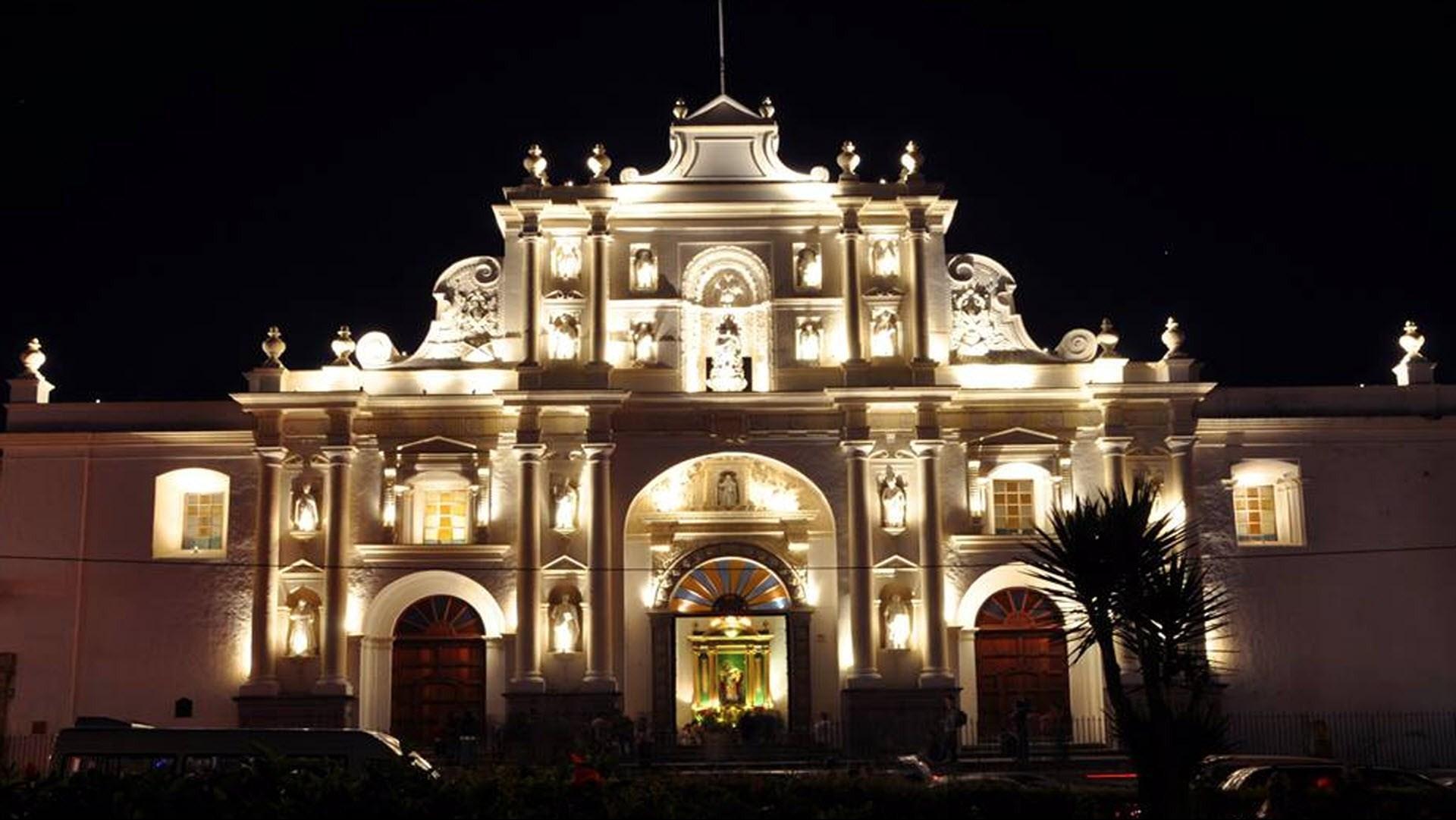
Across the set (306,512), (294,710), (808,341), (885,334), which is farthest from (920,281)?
(294,710)

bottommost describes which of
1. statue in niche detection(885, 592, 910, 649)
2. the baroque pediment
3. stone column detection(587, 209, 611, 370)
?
statue in niche detection(885, 592, 910, 649)

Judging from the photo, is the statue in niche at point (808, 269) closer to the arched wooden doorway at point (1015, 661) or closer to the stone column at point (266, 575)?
the arched wooden doorway at point (1015, 661)

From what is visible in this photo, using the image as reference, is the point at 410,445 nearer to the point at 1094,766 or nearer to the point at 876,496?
the point at 876,496

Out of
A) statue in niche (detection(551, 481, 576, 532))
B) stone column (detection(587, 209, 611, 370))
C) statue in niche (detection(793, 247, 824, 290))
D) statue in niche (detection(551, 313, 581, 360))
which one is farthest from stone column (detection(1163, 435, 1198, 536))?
statue in niche (detection(551, 313, 581, 360))

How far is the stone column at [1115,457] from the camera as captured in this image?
41562 millimetres

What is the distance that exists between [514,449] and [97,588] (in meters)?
11.0

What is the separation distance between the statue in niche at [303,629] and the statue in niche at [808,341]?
13641 millimetres

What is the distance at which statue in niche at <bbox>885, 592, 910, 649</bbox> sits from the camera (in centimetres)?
4084

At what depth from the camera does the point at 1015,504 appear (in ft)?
142

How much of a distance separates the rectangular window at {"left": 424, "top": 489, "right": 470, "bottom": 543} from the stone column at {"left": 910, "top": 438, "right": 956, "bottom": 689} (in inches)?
455

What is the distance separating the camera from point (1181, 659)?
21.0 m

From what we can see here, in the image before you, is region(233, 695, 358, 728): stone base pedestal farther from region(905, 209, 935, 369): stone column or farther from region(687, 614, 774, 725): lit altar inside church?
region(905, 209, 935, 369): stone column

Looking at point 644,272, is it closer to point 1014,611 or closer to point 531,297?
point 531,297

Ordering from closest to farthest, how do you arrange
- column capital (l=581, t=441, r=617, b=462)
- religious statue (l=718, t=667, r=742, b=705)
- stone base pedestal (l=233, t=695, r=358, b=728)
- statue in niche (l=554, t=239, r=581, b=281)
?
stone base pedestal (l=233, t=695, r=358, b=728)
column capital (l=581, t=441, r=617, b=462)
religious statue (l=718, t=667, r=742, b=705)
statue in niche (l=554, t=239, r=581, b=281)
